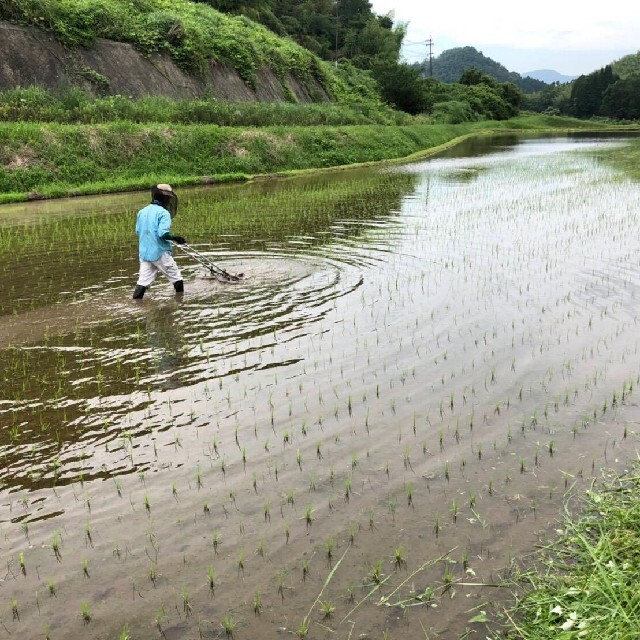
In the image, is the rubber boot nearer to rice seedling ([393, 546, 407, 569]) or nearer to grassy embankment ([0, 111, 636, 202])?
rice seedling ([393, 546, 407, 569])

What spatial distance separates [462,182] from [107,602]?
20.4m

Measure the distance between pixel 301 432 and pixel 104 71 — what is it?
2537 cm

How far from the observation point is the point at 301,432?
15.5ft

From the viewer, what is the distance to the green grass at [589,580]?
2.57 m

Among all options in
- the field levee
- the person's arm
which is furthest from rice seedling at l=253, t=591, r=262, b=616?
the field levee

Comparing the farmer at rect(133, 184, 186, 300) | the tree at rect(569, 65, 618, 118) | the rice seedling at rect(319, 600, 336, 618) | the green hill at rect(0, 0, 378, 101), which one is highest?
the tree at rect(569, 65, 618, 118)

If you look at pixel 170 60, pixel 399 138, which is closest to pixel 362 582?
pixel 170 60

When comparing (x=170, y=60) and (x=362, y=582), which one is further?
(x=170, y=60)

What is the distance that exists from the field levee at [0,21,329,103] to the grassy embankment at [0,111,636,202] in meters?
4.75

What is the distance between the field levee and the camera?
22969mm

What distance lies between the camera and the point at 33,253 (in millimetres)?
10969

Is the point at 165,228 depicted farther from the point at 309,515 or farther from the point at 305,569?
the point at 305,569

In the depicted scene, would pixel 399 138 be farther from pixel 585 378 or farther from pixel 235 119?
pixel 585 378

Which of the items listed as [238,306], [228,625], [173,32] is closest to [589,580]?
[228,625]
